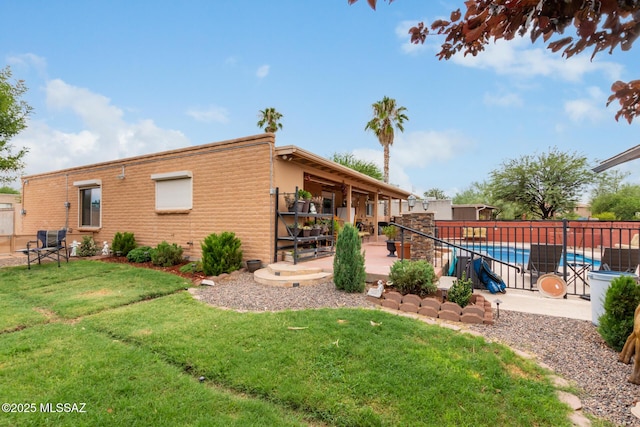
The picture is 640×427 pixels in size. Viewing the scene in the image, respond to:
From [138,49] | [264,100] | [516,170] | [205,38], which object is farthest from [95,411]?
[516,170]

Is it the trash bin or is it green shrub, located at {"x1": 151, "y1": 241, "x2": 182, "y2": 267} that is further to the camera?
green shrub, located at {"x1": 151, "y1": 241, "x2": 182, "y2": 267}

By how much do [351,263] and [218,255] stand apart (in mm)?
3590

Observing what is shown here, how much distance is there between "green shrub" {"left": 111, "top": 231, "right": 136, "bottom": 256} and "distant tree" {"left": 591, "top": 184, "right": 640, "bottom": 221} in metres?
27.6

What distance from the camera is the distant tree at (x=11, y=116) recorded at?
991cm

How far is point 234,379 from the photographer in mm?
2758

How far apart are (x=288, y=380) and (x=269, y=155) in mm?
6001

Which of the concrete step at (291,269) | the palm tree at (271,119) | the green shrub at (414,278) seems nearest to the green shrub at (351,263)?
the green shrub at (414,278)

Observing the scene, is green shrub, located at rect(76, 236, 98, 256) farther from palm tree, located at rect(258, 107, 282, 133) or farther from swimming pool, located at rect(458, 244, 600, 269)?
palm tree, located at rect(258, 107, 282, 133)

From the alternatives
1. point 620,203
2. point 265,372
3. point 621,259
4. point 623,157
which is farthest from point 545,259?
point 620,203

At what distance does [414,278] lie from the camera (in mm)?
5012

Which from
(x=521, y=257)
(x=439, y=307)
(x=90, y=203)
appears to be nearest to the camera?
(x=439, y=307)

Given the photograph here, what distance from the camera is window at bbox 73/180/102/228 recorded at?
12188mm

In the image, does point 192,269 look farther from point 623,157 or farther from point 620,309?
point 623,157

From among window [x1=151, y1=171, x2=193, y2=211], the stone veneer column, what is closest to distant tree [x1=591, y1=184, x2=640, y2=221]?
the stone veneer column
